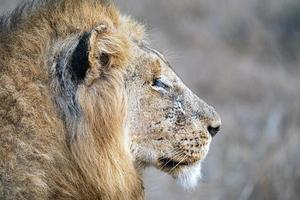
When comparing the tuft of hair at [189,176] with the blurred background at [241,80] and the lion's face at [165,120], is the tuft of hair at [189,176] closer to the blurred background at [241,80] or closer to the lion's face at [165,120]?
the lion's face at [165,120]

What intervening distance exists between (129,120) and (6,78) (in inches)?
25.2

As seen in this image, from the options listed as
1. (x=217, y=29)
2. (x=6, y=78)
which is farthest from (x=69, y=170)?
(x=217, y=29)

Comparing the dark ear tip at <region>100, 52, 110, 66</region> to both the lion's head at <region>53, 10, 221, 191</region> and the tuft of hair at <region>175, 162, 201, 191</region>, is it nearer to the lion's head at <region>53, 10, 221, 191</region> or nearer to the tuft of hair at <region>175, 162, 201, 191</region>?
the lion's head at <region>53, 10, 221, 191</region>

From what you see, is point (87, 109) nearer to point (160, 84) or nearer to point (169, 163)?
point (160, 84)

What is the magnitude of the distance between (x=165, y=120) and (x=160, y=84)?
165 mm

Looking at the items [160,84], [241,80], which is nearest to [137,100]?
[160,84]

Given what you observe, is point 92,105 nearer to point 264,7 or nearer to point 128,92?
point 128,92

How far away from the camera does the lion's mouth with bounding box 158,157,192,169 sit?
4.64 m

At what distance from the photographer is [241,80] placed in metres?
13.2

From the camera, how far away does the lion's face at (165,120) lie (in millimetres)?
4520

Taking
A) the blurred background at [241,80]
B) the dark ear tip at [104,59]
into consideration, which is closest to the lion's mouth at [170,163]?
the dark ear tip at [104,59]

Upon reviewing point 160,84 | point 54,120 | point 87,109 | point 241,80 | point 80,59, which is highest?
point 241,80

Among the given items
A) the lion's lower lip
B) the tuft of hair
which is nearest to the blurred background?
the tuft of hair

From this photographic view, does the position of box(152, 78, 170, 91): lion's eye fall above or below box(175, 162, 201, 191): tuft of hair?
above
